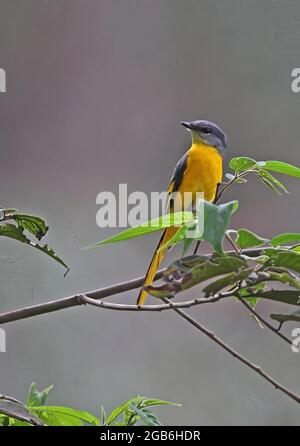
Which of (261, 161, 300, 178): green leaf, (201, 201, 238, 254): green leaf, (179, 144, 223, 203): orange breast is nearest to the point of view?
(201, 201, 238, 254): green leaf

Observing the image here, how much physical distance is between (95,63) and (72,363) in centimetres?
71

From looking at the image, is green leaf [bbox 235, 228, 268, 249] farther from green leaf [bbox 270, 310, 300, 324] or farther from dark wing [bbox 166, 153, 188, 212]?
dark wing [bbox 166, 153, 188, 212]

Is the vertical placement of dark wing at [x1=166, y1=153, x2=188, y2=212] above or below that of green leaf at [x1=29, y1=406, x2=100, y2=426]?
above

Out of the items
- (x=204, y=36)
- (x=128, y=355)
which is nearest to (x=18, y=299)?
(x=128, y=355)

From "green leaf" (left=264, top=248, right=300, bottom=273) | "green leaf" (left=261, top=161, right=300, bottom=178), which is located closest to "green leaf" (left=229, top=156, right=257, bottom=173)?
"green leaf" (left=261, top=161, right=300, bottom=178)

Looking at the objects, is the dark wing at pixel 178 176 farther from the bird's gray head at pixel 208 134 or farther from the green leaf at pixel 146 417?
the green leaf at pixel 146 417

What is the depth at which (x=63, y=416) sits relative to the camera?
64 centimetres

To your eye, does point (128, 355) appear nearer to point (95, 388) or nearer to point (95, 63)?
point (95, 388)

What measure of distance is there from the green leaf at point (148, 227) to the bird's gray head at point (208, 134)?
84cm

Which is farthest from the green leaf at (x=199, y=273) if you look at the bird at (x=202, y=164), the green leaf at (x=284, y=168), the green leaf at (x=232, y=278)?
the bird at (x=202, y=164)

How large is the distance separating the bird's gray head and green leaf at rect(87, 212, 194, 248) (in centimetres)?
84

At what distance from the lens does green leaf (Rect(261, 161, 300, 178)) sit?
547 millimetres

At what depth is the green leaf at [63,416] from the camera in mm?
615

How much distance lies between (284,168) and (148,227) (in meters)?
0.17
